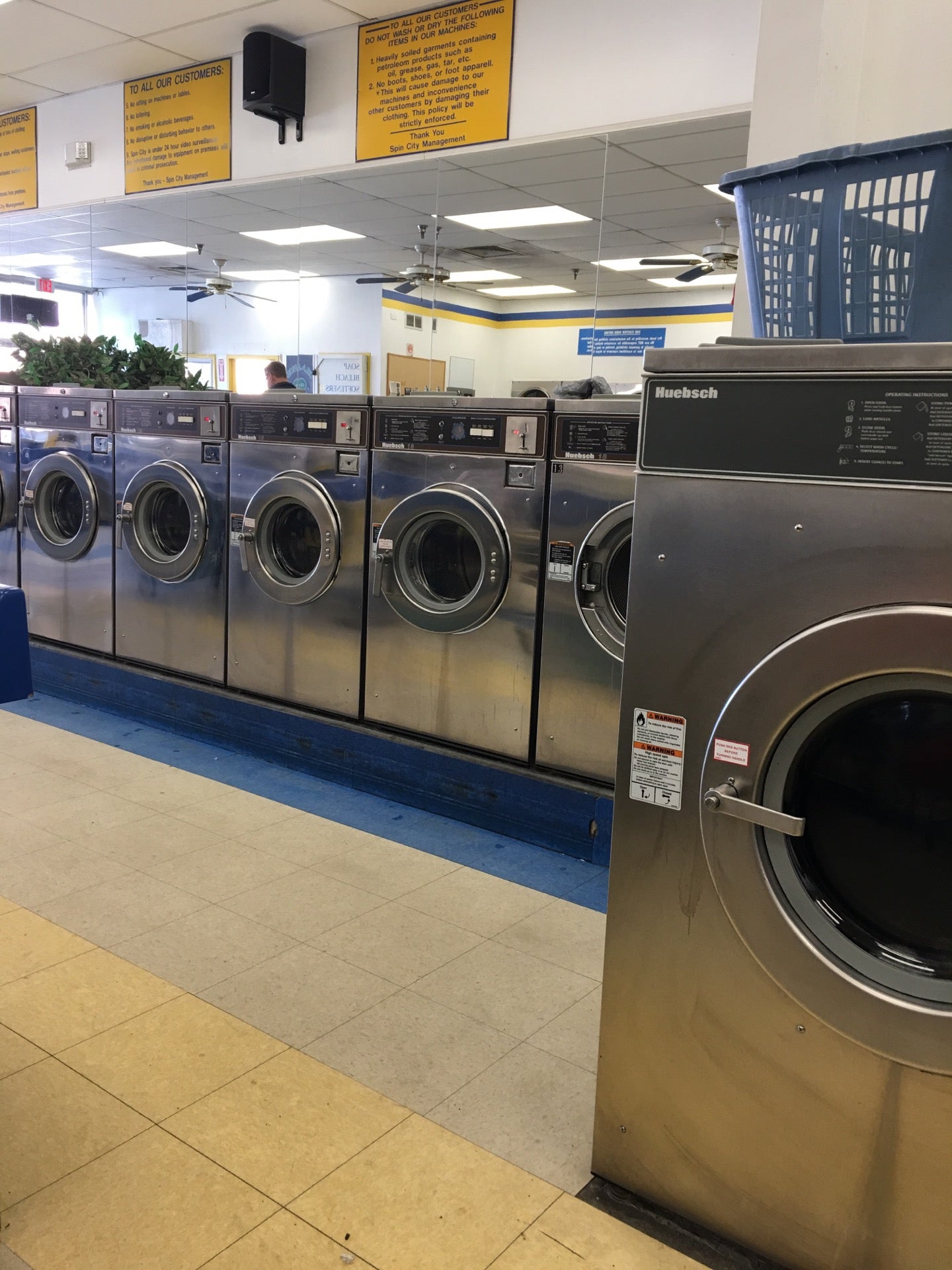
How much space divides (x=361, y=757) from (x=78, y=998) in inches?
70.2

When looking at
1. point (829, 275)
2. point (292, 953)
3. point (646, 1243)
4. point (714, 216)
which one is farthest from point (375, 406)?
point (646, 1243)

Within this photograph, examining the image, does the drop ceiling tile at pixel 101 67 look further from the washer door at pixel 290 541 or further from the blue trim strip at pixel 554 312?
the washer door at pixel 290 541

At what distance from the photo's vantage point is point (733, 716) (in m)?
1.59

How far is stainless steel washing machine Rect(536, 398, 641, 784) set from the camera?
3340 mm

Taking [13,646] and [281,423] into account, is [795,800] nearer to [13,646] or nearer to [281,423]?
[13,646]

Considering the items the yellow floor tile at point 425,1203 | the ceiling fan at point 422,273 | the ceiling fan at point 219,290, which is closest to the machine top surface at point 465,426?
the ceiling fan at point 422,273

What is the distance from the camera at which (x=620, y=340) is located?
4.71 m

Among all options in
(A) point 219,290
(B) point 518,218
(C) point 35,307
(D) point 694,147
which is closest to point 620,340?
(B) point 518,218

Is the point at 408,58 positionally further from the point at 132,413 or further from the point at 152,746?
the point at 152,746

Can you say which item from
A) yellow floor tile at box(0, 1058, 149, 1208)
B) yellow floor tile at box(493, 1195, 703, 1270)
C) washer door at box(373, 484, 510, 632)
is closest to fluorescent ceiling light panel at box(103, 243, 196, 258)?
washer door at box(373, 484, 510, 632)

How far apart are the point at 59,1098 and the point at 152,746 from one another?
8.60ft

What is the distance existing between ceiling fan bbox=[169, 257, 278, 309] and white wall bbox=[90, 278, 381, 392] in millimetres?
30

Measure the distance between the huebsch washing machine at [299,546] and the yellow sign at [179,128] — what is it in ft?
6.83

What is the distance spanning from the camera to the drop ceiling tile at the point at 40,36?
16.2 feet
